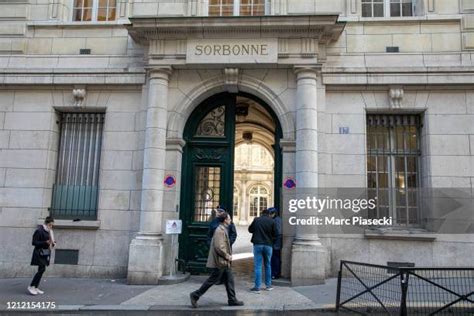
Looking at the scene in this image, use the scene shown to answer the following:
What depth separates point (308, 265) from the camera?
946 cm

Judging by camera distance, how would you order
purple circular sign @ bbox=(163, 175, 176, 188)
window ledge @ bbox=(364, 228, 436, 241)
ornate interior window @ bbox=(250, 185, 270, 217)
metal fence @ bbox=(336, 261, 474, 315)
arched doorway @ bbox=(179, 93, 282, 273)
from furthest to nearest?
ornate interior window @ bbox=(250, 185, 270, 217) → arched doorway @ bbox=(179, 93, 282, 273) → purple circular sign @ bbox=(163, 175, 176, 188) → window ledge @ bbox=(364, 228, 436, 241) → metal fence @ bbox=(336, 261, 474, 315)

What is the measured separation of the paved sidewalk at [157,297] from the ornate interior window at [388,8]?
7.12 m

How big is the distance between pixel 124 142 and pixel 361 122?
20.2ft

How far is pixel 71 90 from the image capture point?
11266mm

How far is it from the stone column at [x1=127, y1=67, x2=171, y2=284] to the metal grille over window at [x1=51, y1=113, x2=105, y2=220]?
70.3 inches

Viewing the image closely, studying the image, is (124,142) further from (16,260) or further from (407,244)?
(407,244)

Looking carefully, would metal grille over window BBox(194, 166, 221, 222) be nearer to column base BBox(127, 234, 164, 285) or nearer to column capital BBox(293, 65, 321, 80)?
column base BBox(127, 234, 164, 285)

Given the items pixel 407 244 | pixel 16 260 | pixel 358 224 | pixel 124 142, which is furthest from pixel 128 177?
pixel 407 244

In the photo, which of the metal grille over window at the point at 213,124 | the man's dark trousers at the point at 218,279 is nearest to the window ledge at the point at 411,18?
the metal grille over window at the point at 213,124

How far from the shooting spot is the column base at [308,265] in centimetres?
942

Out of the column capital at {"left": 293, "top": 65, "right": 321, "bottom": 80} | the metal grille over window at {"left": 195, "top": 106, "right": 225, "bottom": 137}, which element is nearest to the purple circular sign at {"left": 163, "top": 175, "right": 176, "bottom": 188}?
the metal grille over window at {"left": 195, "top": 106, "right": 225, "bottom": 137}

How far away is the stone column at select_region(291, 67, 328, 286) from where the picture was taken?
946 centimetres

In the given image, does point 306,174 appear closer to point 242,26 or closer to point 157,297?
point 242,26

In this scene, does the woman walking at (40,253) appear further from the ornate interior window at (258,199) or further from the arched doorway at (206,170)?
the ornate interior window at (258,199)
